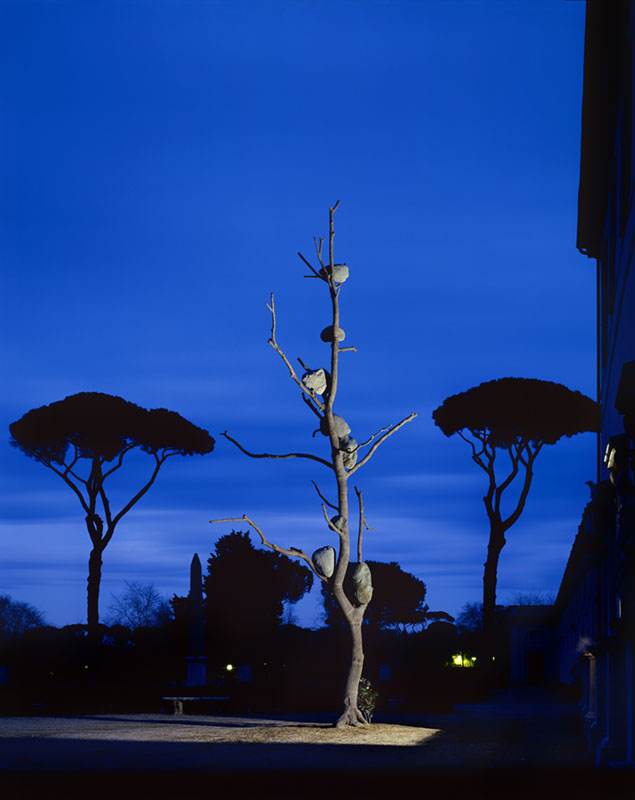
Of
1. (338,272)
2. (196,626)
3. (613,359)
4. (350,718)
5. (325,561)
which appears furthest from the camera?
(196,626)

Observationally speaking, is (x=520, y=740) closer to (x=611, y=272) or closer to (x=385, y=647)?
(x=611, y=272)

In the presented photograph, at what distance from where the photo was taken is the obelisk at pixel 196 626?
77.9 ft

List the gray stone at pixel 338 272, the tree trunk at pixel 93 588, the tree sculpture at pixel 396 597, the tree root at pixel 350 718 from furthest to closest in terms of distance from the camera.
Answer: the tree sculpture at pixel 396 597 → the tree trunk at pixel 93 588 → the gray stone at pixel 338 272 → the tree root at pixel 350 718

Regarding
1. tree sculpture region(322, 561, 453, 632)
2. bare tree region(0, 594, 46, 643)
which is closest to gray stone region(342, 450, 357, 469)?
tree sculpture region(322, 561, 453, 632)

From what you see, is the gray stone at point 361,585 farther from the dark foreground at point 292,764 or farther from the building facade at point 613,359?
the building facade at point 613,359

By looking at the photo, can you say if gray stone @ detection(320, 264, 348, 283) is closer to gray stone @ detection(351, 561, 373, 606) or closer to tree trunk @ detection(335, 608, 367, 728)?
gray stone @ detection(351, 561, 373, 606)

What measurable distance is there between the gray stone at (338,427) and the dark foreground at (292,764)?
440 centimetres

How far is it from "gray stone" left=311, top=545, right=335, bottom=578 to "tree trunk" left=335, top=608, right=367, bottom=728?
72 cm

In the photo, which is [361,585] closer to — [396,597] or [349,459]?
[349,459]

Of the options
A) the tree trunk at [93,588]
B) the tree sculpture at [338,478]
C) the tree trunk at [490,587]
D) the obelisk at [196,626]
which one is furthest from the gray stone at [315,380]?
the tree trunk at [490,587]

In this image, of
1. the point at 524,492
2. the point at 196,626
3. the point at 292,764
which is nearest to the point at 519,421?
the point at 524,492

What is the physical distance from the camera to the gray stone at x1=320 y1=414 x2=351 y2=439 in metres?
15.6

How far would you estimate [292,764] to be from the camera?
9375 millimetres

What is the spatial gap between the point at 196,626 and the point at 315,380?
10.4 meters
